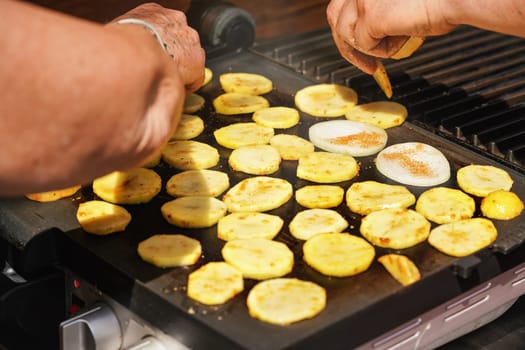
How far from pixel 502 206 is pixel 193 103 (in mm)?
1036

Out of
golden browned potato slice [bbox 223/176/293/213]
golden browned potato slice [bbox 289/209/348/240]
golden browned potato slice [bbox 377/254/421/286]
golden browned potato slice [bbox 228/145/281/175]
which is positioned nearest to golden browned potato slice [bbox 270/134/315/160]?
golden browned potato slice [bbox 228/145/281/175]

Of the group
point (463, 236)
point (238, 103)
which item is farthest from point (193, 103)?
point (463, 236)

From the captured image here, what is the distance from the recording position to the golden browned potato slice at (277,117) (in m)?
2.46

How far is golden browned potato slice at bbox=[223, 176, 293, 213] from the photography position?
2.05 m

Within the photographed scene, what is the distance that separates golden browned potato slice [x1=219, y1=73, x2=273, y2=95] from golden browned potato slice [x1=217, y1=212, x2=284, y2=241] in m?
0.73

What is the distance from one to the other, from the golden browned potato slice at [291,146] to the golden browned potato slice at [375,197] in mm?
224

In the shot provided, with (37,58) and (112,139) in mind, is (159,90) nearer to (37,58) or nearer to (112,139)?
(112,139)

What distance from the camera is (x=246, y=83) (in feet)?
8.78

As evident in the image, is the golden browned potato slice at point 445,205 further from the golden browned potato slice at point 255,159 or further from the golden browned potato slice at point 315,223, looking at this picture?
the golden browned potato slice at point 255,159

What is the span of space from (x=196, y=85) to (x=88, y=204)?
16.3 inches

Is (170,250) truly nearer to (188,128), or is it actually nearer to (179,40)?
(179,40)

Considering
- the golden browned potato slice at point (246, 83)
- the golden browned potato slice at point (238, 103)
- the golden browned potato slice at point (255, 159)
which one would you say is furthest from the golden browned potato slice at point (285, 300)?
the golden browned potato slice at point (246, 83)

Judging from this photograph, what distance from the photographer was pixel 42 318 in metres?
2.00

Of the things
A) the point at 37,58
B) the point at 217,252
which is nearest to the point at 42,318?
the point at 217,252
